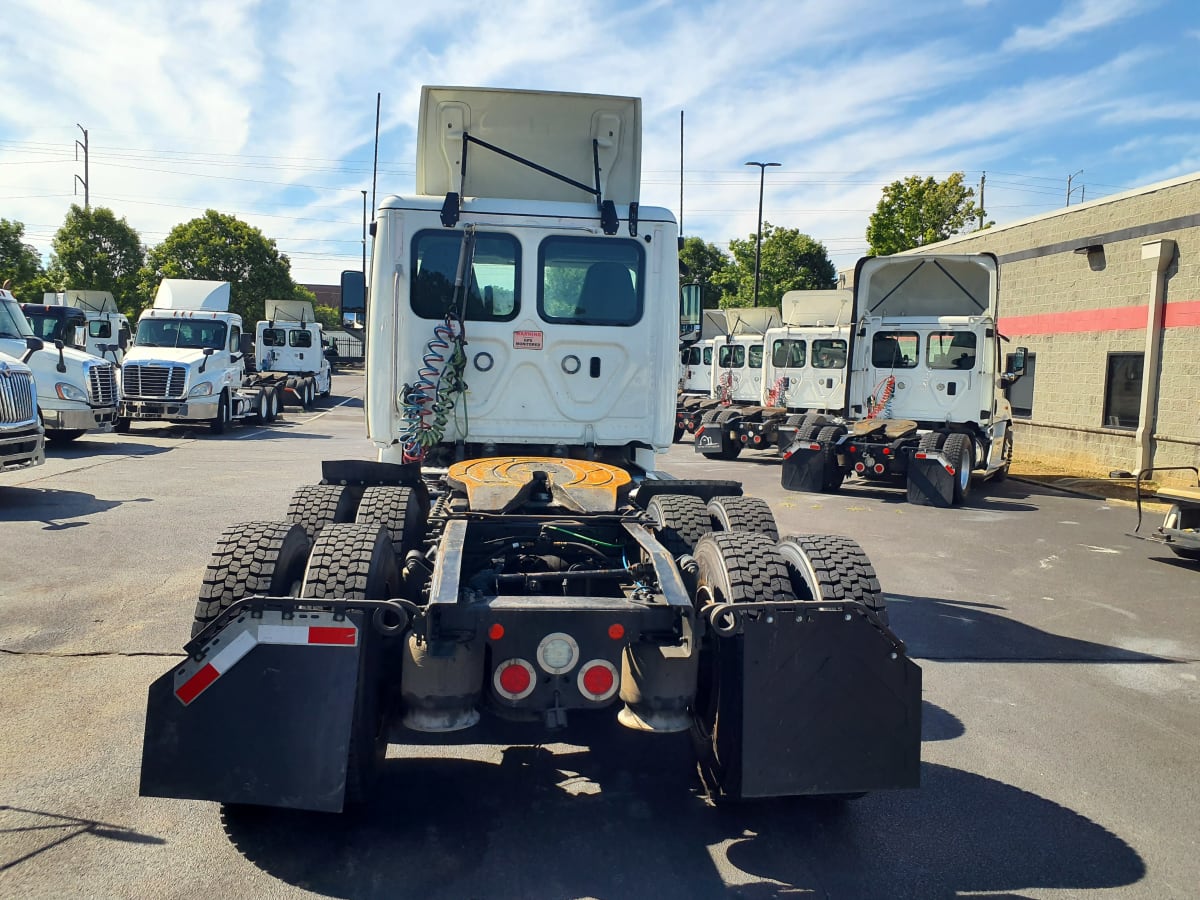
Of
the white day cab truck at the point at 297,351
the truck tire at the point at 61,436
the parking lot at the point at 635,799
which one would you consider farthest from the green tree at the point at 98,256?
the parking lot at the point at 635,799

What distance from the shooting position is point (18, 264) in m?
35.3

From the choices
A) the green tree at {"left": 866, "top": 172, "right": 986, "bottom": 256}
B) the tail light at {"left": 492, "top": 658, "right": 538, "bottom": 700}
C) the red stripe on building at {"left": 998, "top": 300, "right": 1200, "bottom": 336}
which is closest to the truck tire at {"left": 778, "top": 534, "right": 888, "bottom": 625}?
the tail light at {"left": 492, "top": 658, "right": 538, "bottom": 700}

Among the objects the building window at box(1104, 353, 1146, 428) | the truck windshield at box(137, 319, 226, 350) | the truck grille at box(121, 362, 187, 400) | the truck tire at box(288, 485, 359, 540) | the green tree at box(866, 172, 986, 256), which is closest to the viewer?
the truck tire at box(288, 485, 359, 540)

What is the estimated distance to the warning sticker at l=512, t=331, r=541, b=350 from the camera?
20.2 ft

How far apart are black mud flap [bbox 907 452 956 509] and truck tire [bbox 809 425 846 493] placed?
116 cm

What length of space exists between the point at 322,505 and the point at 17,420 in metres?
7.55

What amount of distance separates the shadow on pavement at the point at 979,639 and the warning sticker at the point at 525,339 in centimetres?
319

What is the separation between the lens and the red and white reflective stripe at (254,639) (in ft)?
10.2

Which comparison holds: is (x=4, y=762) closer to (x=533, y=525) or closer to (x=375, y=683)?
(x=375, y=683)

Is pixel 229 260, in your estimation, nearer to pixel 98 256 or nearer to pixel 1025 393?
pixel 98 256

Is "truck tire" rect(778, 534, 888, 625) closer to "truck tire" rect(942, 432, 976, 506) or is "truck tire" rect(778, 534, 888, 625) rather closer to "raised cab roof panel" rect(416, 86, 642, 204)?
"raised cab roof panel" rect(416, 86, 642, 204)

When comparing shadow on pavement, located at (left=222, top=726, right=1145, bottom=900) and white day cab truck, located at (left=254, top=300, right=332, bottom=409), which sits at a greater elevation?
white day cab truck, located at (left=254, top=300, right=332, bottom=409)

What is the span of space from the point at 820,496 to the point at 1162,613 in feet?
21.8

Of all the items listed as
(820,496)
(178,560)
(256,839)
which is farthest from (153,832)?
(820,496)
